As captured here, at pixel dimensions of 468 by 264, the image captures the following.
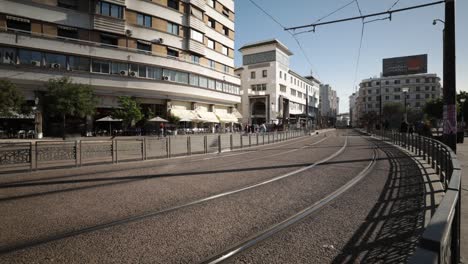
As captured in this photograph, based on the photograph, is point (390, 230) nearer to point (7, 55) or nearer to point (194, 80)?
point (7, 55)

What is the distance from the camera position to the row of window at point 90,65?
23.5m

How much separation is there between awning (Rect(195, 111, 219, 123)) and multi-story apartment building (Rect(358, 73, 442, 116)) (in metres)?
70.1

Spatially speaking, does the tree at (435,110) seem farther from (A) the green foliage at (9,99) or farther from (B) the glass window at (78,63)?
(A) the green foliage at (9,99)

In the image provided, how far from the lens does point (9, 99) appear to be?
1995 cm

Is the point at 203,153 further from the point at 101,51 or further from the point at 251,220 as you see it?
the point at 101,51

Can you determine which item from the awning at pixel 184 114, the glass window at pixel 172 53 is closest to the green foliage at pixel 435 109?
the awning at pixel 184 114

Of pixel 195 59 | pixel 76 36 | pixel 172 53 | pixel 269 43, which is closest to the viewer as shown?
pixel 76 36

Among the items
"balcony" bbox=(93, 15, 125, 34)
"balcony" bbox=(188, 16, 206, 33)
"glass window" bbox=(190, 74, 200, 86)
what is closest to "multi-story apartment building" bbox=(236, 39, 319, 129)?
"glass window" bbox=(190, 74, 200, 86)

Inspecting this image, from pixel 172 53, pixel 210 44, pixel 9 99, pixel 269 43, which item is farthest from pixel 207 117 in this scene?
pixel 269 43

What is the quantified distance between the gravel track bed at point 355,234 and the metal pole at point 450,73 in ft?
16.2

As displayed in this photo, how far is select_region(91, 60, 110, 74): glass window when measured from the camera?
27.3 m

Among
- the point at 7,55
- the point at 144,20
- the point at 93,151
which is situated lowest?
the point at 93,151

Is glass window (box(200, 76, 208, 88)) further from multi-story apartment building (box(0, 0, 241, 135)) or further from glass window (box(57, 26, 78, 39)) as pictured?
glass window (box(57, 26, 78, 39))

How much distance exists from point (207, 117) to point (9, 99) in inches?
899
